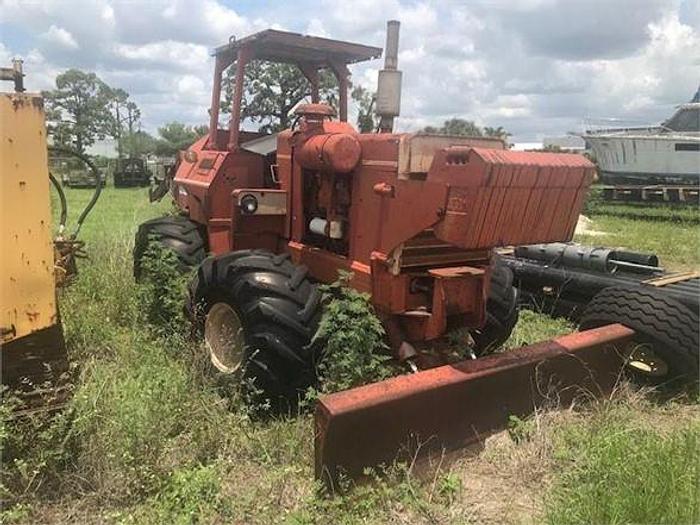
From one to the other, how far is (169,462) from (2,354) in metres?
0.96

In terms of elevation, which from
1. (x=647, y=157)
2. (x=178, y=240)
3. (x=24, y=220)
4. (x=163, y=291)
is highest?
(x=647, y=157)

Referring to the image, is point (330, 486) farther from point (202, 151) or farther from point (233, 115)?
point (202, 151)

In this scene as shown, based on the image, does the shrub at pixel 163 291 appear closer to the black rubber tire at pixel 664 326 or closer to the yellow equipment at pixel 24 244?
the yellow equipment at pixel 24 244

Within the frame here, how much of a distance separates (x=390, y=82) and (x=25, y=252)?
8.42 ft

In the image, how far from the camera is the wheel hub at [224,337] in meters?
4.25

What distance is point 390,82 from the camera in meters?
4.29

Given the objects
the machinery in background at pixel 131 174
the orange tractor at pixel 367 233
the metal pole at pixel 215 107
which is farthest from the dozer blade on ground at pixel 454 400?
→ the machinery in background at pixel 131 174

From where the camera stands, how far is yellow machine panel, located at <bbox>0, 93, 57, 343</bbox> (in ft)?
8.80

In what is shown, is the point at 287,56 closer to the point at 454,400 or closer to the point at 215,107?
the point at 215,107

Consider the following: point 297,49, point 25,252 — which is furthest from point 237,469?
point 297,49

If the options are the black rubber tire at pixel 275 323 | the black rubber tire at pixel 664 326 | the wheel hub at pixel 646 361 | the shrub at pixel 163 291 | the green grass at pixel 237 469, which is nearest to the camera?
the green grass at pixel 237 469

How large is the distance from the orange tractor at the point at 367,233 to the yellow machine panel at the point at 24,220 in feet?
4.34

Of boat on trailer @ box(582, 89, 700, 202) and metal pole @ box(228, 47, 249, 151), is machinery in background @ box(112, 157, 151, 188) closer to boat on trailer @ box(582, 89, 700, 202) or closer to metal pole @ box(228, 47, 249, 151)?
boat on trailer @ box(582, 89, 700, 202)

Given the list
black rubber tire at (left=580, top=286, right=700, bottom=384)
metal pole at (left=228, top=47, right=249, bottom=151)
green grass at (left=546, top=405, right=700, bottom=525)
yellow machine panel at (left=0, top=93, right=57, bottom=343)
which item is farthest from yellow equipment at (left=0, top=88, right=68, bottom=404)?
black rubber tire at (left=580, top=286, right=700, bottom=384)
